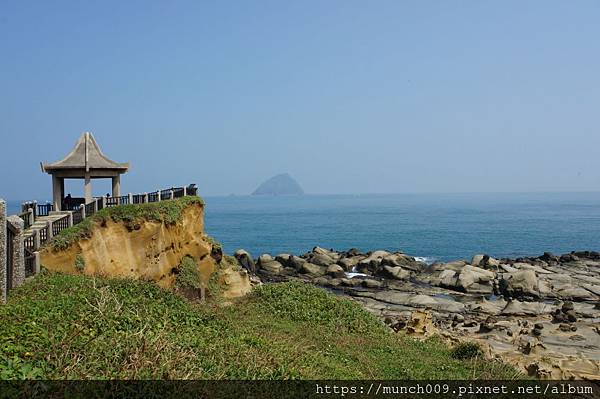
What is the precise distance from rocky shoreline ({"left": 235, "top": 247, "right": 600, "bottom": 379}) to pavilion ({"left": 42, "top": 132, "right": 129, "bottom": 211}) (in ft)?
57.1

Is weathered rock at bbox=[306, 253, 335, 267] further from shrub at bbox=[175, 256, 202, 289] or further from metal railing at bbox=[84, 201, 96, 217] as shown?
metal railing at bbox=[84, 201, 96, 217]

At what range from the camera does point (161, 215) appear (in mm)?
23453

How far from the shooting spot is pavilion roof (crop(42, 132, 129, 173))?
23922 millimetres

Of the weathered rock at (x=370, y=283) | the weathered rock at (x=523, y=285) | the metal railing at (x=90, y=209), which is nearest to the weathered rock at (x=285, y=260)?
the weathered rock at (x=370, y=283)

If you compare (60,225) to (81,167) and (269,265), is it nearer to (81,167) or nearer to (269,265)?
(81,167)

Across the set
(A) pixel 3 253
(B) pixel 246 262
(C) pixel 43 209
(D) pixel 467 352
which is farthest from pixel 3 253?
(B) pixel 246 262

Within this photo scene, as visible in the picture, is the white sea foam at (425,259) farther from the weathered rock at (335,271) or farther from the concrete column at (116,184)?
the concrete column at (116,184)

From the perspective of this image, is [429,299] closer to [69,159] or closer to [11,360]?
[69,159]

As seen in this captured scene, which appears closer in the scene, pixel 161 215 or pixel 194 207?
pixel 161 215

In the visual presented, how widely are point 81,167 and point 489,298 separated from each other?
3203 cm

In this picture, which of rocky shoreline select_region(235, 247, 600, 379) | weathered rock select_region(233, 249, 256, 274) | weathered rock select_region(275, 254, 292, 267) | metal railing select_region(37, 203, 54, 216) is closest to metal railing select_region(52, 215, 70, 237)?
metal railing select_region(37, 203, 54, 216)

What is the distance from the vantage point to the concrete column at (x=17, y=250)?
13.9 meters

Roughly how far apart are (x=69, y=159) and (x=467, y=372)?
2054 centimetres

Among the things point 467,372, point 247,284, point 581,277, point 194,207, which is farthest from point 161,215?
point 581,277
